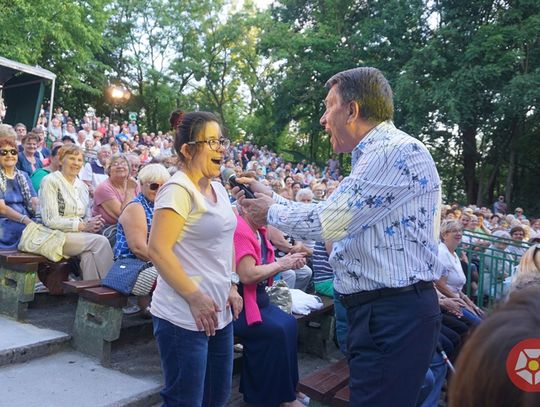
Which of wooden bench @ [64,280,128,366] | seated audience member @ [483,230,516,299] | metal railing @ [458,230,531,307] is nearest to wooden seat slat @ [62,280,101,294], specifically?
wooden bench @ [64,280,128,366]

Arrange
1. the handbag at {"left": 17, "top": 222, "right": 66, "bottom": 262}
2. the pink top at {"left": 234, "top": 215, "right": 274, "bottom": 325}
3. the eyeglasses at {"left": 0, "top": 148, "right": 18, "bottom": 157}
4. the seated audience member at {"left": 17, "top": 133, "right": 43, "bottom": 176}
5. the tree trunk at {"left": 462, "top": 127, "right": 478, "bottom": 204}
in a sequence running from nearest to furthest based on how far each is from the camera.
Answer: the pink top at {"left": 234, "top": 215, "right": 274, "bottom": 325}
the handbag at {"left": 17, "top": 222, "right": 66, "bottom": 262}
the eyeglasses at {"left": 0, "top": 148, "right": 18, "bottom": 157}
the seated audience member at {"left": 17, "top": 133, "right": 43, "bottom": 176}
the tree trunk at {"left": 462, "top": 127, "right": 478, "bottom": 204}

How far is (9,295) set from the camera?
3.99 metres

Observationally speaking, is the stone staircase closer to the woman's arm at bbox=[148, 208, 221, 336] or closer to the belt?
the woman's arm at bbox=[148, 208, 221, 336]

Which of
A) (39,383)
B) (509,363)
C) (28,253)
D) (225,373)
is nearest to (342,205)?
(225,373)

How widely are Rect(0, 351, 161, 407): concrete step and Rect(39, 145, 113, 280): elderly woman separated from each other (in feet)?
2.90

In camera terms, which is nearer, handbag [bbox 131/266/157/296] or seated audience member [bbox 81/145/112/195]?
handbag [bbox 131/266/157/296]

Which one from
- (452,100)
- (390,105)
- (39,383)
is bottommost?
(39,383)

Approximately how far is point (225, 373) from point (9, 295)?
8.24 ft

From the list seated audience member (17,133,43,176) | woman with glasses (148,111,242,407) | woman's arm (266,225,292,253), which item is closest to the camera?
woman with glasses (148,111,242,407)

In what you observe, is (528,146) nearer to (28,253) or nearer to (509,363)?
(28,253)

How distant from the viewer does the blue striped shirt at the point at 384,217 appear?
1870 millimetres

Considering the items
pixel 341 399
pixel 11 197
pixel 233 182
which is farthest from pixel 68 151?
pixel 341 399

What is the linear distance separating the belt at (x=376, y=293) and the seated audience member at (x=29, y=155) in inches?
212

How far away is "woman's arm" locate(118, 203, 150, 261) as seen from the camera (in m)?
3.55
